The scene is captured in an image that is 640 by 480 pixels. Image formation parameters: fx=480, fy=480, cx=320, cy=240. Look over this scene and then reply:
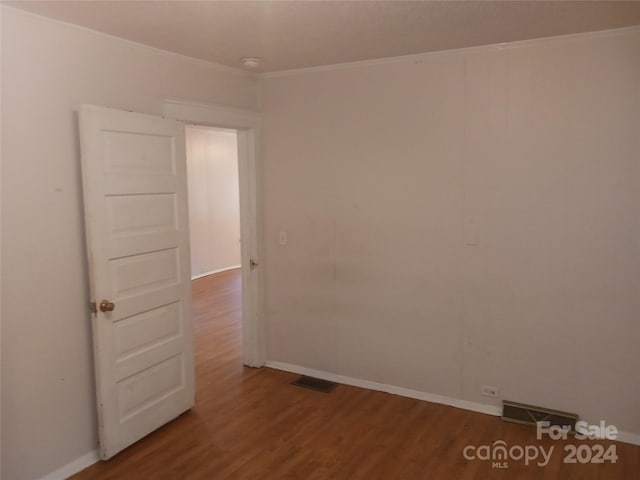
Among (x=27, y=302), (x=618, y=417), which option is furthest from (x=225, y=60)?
(x=618, y=417)

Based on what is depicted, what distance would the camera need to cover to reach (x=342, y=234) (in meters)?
3.77

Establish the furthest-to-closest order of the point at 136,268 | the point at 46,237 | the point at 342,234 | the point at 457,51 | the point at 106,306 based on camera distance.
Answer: the point at 342,234, the point at 457,51, the point at 136,268, the point at 106,306, the point at 46,237

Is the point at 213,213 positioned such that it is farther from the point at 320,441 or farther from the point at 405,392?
the point at 320,441

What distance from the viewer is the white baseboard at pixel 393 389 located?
3.36 m

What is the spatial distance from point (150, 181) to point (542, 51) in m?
2.54

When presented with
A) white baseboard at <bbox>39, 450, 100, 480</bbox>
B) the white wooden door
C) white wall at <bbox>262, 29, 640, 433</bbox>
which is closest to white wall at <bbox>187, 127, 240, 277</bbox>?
white wall at <bbox>262, 29, 640, 433</bbox>

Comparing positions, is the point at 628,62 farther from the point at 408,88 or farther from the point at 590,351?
the point at 590,351

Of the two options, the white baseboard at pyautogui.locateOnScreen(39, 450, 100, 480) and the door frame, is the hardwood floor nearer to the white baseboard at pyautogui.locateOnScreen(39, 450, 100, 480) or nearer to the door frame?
the white baseboard at pyautogui.locateOnScreen(39, 450, 100, 480)

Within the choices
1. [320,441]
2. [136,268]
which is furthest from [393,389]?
[136,268]

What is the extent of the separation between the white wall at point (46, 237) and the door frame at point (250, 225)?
1105 millimetres

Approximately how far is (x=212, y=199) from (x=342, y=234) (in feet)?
16.7

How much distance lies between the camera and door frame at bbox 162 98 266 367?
387 cm

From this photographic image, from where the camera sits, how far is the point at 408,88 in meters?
3.39

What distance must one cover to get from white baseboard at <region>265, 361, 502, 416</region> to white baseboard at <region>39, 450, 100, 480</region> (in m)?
1.68
